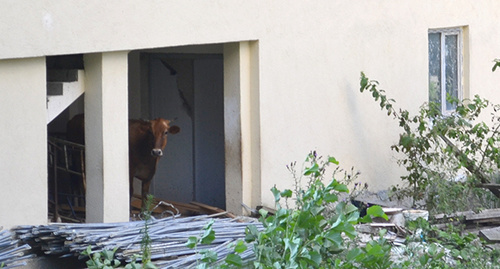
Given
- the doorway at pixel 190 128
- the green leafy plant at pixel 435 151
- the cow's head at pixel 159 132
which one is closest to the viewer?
the cow's head at pixel 159 132

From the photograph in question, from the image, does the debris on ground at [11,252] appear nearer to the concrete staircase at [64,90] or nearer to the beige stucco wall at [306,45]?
the beige stucco wall at [306,45]

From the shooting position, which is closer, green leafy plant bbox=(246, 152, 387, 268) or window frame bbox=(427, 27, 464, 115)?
green leafy plant bbox=(246, 152, 387, 268)

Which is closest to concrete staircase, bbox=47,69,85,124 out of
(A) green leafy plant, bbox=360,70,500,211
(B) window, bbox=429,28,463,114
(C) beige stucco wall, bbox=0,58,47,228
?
(C) beige stucco wall, bbox=0,58,47,228

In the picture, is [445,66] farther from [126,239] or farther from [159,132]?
[126,239]

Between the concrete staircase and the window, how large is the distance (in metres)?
5.91

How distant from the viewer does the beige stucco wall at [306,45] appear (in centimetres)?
852

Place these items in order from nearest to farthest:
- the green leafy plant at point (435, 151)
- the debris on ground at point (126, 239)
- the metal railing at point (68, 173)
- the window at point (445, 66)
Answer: the debris on ground at point (126, 239)
the metal railing at point (68, 173)
the green leafy plant at point (435, 151)
the window at point (445, 66)

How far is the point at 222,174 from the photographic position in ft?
43.1

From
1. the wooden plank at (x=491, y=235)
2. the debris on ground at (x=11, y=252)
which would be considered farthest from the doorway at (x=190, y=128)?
the debris on ground at (x=11, y=252)

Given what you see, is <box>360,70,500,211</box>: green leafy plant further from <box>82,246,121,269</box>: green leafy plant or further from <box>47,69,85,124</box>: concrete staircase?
<box>82,246,121,269</box>: green leafy plant

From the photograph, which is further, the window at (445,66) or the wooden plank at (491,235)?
the window at (445,66)

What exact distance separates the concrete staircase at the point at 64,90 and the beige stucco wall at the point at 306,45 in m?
0.57

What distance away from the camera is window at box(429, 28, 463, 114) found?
13.3 metres

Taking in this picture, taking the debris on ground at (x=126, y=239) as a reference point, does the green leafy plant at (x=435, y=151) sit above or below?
above
